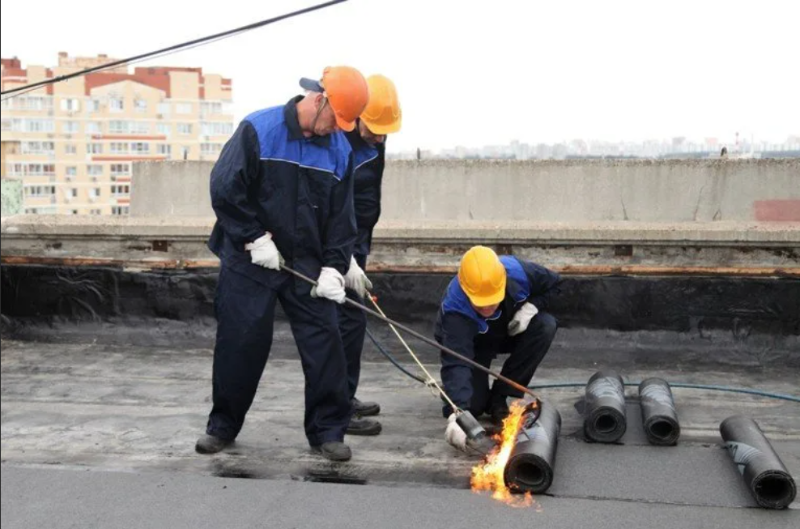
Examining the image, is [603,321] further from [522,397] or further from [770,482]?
[770,482]

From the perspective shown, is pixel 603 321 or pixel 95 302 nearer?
pixel 603 321

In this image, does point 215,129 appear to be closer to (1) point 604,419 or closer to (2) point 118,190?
(2) point 118,190

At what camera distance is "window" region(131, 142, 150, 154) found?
119 metres

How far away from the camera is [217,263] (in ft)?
22.2

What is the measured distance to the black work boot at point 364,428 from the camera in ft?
15.7

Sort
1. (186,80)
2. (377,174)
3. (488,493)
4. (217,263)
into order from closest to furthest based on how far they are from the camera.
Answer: (488,493) < (377,174) < (217,263) < (186,80)

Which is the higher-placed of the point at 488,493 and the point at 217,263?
the point at 217,263

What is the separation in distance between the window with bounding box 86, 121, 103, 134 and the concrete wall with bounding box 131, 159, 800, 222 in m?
117

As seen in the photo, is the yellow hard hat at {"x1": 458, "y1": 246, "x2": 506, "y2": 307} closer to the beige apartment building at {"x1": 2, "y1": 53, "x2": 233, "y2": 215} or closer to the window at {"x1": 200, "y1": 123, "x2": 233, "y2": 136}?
the beige apartment building at {"x1": 2, "y1": 53, "x2": 233, "y2": 215}

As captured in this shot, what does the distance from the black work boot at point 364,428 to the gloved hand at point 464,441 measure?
538 mm

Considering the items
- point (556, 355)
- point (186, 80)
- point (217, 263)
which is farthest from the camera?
Result: point (186, 80)

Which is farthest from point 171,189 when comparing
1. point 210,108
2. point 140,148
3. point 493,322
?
point 210,108

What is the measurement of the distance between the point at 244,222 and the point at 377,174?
0.97 metres

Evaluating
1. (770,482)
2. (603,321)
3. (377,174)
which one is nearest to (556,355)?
(603,321)
